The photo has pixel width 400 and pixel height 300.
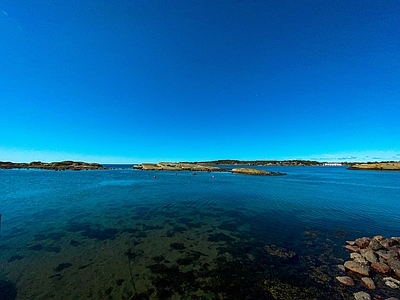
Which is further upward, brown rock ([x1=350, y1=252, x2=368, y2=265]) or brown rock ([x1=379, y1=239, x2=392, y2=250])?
brown rock ([x1=379, y1=239, x2=392, y2=250])

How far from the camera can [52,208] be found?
24.5 metres

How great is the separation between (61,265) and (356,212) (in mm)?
33008

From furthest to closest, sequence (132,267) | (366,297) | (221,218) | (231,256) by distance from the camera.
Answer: (221,218) → (231,256) → (132,267) → (366,297)

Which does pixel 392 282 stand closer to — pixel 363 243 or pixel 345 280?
pixel 345 280

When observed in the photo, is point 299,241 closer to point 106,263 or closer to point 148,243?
point 148,243

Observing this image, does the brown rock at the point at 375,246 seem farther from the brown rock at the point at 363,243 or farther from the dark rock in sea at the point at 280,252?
the dark rock in sea at the point at 280,252

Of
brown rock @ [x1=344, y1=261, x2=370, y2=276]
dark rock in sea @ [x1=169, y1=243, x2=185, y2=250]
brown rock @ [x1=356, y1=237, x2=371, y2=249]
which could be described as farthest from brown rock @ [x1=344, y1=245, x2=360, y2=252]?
dark rock in sea @ [x1=169, y1=243, x2=185, y2=250]

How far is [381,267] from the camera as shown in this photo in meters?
10.8

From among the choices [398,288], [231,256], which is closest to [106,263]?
[231,256]

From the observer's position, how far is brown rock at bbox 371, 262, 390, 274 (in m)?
10.5

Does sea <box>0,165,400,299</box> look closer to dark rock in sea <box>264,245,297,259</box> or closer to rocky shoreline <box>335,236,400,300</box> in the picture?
dark rock in sea <box>264,245,297,259</box>

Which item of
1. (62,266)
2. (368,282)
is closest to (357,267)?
(368,282)

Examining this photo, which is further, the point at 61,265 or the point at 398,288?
the point at 61,265

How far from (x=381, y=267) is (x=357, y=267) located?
1.38 metres
